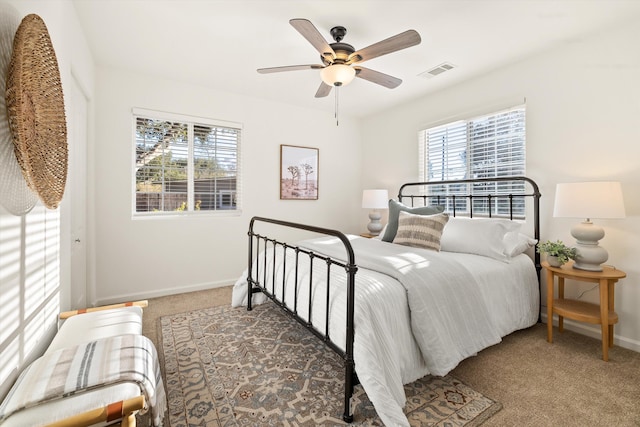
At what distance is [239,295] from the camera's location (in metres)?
3.00

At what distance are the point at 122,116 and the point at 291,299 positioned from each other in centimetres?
273

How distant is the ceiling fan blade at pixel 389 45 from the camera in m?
1.90

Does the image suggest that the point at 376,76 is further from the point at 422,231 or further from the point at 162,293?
the point at 162,293

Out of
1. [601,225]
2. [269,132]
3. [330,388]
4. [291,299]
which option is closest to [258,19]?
[269,132]

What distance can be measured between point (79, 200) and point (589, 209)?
13.5ft

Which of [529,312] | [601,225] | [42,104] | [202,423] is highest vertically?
[42,104]

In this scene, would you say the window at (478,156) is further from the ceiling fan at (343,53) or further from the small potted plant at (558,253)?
the ceiling fan at (343,53)

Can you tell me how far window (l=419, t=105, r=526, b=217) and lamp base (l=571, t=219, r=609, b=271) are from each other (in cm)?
70

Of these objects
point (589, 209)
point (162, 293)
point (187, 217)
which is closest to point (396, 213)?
point (589, 209)

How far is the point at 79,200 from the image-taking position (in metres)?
2.67

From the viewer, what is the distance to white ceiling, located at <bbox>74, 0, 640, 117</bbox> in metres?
2.14

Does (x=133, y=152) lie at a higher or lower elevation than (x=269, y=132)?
lower

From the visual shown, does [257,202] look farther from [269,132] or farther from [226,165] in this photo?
[269,132]

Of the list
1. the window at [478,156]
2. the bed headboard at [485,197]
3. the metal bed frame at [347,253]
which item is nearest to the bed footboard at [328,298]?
the metal bed frame at [347,253]
